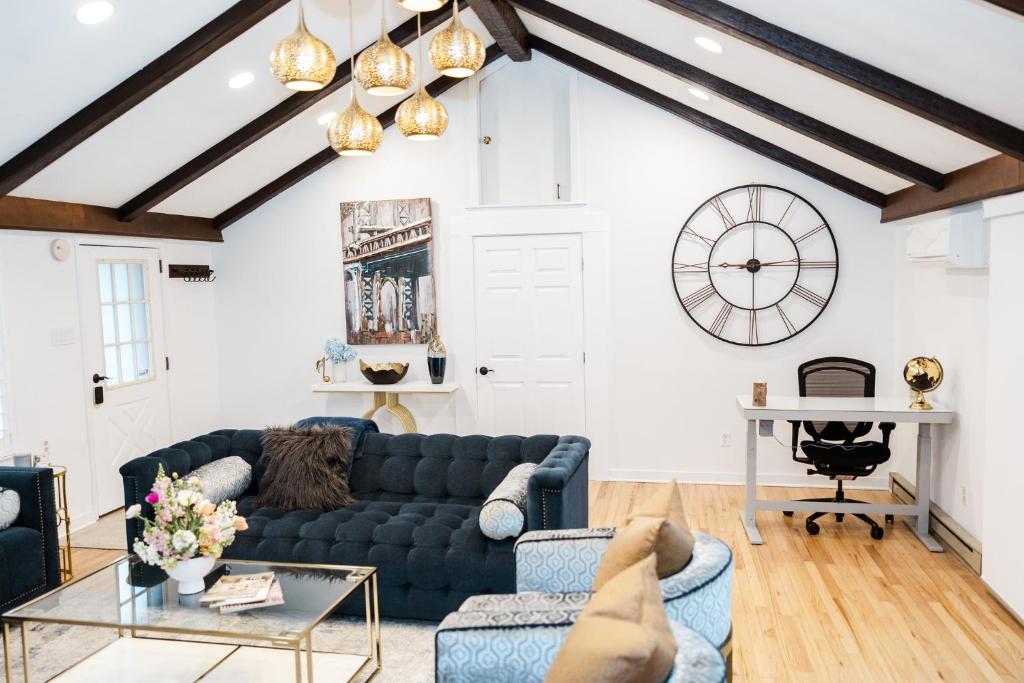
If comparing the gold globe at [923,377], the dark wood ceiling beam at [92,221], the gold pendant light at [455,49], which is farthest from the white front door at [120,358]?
the gold globe at [923,377]

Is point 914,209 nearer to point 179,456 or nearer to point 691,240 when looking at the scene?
point 691,240

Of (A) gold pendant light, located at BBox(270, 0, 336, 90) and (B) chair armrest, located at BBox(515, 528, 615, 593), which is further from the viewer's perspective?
(B) chair armrest, located at BBox(515, 528, 615, 593)

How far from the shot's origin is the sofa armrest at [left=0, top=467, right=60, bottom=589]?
150 inches

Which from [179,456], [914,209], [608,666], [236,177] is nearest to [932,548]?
[914,209]

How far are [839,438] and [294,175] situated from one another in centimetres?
447

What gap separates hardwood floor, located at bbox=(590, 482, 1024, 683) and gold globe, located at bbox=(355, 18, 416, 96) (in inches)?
104

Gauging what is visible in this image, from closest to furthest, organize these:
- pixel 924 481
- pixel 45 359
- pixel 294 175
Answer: pixel 924 481, pixel 45 359, pixel 294 175

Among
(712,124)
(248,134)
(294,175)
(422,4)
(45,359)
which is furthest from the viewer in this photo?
(294,175)

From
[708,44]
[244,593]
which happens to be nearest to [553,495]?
[244,593]

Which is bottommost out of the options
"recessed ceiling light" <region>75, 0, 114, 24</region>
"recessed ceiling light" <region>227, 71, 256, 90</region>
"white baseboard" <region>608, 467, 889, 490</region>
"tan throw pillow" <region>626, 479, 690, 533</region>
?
"white baseboard" <region>608, 467, 889, 490</region>

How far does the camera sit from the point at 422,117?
10.9 feet

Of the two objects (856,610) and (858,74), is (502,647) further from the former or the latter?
(858,74)

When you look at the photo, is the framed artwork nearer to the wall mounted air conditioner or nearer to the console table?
the console table

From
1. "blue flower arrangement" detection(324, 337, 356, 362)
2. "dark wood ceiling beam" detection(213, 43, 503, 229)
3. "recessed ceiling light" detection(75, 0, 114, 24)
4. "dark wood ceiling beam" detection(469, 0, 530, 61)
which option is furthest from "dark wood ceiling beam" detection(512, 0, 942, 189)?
"blue flower arrangement" detection(324, 337, 356, 362)
